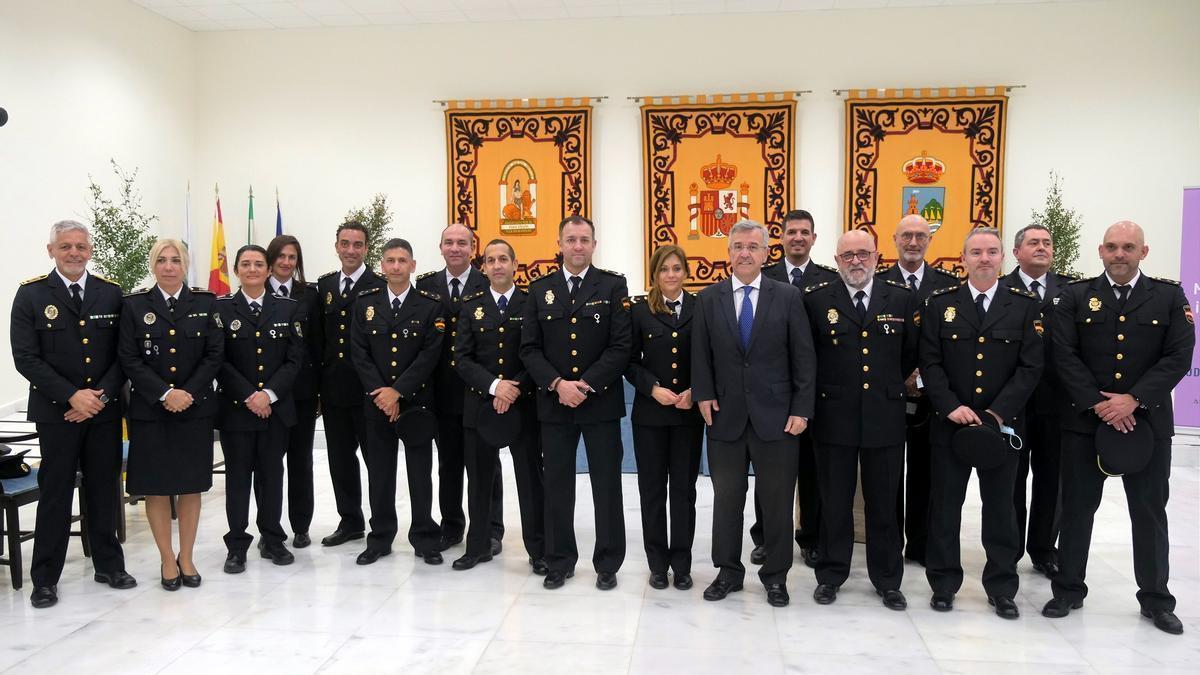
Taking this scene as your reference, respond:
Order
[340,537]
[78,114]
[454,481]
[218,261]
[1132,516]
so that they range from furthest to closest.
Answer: [218,261]
[78,114]
[340,537]
[454,481]
[1132,516]

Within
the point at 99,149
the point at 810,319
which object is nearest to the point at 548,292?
the point at 810,319

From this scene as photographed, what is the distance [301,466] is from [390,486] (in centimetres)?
69

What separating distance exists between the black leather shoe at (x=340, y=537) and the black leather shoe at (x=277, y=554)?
0.26 meters

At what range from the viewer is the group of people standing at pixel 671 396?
3.51 meters

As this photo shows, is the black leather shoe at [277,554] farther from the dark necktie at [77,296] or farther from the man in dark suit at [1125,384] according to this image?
the man in dark suit at [1125,384]

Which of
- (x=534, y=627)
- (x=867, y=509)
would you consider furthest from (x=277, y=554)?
(x=867, y=509)

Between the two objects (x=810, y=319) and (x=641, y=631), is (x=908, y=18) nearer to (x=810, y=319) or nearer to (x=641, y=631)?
(x=810, y=319)

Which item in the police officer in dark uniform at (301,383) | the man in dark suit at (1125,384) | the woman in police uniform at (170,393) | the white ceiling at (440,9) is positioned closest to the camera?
the man in dark suit at (1125,384)

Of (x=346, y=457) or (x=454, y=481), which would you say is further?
(x=346, y=457)

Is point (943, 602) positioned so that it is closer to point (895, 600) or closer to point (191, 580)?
point (895, 600)

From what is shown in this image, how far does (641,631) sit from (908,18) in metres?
6.69

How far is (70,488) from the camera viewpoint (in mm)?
3871

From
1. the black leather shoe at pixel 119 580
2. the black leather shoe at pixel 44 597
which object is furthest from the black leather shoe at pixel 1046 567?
the black leather shoe at pixel 44 597

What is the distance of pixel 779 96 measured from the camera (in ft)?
27.2
